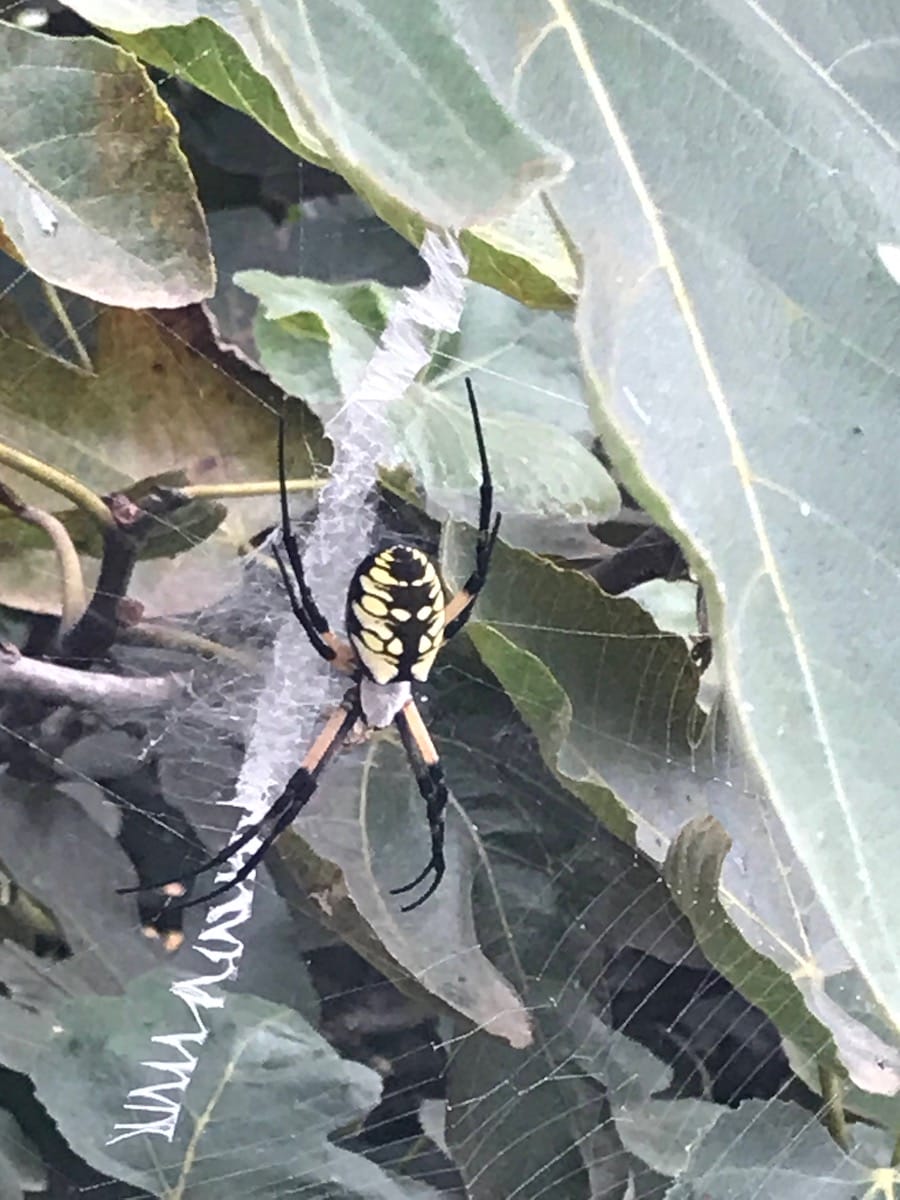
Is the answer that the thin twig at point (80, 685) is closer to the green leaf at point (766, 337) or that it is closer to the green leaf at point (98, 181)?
the green leaf at point (98, 181)

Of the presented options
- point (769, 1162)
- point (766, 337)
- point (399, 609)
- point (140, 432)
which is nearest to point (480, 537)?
point (399, 609)

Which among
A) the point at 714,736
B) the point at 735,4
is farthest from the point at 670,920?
the point at 735,4

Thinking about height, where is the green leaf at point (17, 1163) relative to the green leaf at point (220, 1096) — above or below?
below

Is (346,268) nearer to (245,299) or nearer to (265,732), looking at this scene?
(245,299)

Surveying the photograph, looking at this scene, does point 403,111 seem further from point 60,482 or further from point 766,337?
point 60,482

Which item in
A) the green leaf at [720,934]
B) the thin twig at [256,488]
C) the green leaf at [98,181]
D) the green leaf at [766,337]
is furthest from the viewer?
the thin twig at [256,488]

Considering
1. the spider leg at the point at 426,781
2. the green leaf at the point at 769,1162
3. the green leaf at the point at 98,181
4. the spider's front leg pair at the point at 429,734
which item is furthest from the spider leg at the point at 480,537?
the green leaf at the point at 769,1162
